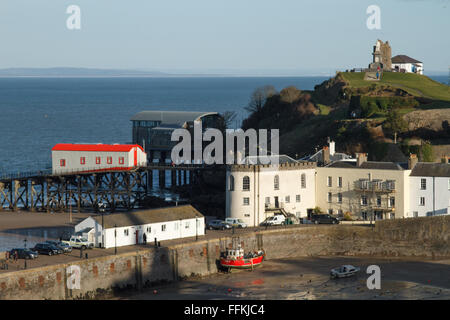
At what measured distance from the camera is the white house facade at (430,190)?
6956 cm

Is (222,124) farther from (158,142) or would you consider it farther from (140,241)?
(140,241)

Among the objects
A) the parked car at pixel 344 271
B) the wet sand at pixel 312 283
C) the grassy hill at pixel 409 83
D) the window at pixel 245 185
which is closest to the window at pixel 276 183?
the window at pixel 245 185

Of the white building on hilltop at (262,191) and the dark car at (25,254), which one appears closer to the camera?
the dark car at (25,254)

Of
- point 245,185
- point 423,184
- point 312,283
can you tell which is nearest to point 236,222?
point 245,185

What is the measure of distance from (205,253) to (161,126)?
133 feet

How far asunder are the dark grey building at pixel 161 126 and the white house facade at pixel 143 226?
3299 centimetres

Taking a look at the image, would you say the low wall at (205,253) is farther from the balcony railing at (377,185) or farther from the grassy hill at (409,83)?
the grassy hill at (409,83)

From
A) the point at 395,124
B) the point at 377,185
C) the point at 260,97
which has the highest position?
the point at 260,97

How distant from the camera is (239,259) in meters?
61.7

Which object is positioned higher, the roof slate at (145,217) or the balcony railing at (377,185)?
the balcony railing at (377,185)

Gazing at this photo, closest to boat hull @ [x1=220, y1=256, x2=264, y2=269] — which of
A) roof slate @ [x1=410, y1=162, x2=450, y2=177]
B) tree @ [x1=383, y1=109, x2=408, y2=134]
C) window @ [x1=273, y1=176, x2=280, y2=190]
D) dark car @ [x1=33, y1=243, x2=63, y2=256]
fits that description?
window @ [x1=273, y1=176, x2=280, y2=190]

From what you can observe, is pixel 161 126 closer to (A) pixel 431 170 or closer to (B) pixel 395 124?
(B) pixel 395 124
